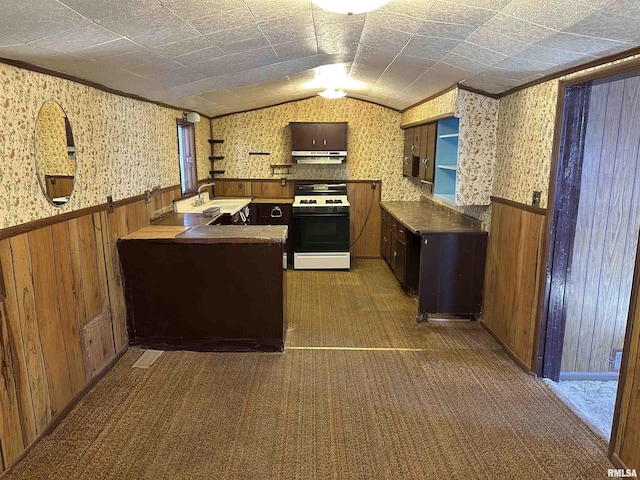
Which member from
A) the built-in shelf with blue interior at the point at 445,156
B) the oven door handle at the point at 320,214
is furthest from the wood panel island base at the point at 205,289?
the oven door handle at the point at 320,214

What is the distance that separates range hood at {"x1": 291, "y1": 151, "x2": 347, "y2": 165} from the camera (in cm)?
596

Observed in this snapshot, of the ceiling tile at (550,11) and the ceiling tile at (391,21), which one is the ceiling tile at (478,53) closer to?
the ceiling tile at (391,21)

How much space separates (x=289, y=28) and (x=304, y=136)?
344cm

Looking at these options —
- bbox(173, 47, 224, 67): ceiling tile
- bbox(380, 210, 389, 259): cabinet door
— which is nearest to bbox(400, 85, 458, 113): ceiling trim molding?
bbox(380, 210, 389, 259): cabinet door

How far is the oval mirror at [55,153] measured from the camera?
7.77 ft

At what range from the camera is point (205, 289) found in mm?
3387

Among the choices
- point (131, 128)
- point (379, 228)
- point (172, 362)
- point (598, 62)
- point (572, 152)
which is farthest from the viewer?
point (379, 228)

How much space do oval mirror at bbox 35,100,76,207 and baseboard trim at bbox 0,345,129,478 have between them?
1.16 meters

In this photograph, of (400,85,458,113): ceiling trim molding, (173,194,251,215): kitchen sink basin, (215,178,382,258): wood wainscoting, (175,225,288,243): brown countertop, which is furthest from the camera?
(215,178,382,258): wood wainscoting

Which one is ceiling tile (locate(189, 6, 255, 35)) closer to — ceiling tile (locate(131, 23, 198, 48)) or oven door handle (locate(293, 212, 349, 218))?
ceiling tile (locate(131, 23, 198, 48))

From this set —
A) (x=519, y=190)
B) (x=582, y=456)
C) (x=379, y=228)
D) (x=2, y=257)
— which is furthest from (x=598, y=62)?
(x=379, y=228)

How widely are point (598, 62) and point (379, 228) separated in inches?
164

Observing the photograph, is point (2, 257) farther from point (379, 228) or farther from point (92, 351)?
point (379, 228)

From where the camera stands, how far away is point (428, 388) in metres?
2.91
